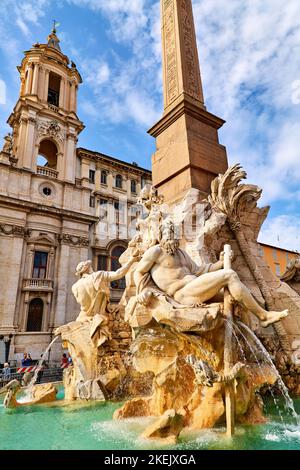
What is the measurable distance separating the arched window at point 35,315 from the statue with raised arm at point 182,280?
54.3 ft

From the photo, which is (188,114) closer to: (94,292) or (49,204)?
(94,292)

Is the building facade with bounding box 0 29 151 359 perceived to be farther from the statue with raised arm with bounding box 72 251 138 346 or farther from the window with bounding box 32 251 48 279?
the statue with raised arm with bounding box 72 251 138 346

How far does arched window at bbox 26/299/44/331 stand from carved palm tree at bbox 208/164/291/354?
16082mm

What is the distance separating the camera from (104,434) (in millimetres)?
3670

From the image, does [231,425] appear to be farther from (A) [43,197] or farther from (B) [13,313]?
(A) [43,197]

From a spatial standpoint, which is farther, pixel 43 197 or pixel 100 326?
pixel 43 197

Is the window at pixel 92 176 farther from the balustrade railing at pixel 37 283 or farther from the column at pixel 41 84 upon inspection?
the balustrade railing at pixel 37 283

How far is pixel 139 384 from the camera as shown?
20.3 ft

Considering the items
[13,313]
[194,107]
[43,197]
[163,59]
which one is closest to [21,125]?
[43,197]

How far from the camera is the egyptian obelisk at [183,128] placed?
6719mm

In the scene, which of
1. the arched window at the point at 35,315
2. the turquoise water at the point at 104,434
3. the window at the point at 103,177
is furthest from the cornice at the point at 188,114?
the window at the point at 103,177

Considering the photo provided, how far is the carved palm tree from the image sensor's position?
5.95 metres

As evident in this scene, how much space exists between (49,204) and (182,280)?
18986 mm
